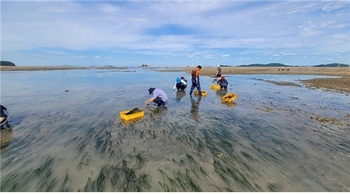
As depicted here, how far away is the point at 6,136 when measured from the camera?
392 inches

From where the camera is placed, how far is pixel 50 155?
8016 millimetres

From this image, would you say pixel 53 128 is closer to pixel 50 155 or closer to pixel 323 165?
pixel 50 155

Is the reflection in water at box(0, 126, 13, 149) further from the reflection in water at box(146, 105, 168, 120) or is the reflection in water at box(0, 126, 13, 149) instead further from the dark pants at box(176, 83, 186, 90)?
the dark pants at box(176, 83, 186, 90)

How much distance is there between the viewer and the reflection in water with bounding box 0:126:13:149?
29.9ft

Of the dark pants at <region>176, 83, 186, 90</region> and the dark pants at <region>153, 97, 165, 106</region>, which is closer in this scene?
the dark pants at <region>153, 97, 165, 106</region>

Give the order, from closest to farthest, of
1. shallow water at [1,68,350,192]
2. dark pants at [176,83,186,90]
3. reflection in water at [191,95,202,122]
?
1. shallow water at [1,68,350,192]
2. reflection in water at [191,95,202,122]
3. dark pants at [176,83,186,90]

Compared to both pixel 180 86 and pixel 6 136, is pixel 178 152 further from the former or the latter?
pixel 180 86

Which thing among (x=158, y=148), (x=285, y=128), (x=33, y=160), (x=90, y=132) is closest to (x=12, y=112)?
(x=90, y=132)

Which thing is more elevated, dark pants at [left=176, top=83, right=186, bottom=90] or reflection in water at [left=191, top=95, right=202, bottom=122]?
dark pants at [left=176, top=83, right=186, bottom=90]

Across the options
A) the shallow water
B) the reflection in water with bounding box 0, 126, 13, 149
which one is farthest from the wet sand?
the reflection in water with bounding box 0, 126, 13, 149

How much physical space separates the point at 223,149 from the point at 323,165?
3.39 m

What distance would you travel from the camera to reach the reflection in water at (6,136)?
9101 mm

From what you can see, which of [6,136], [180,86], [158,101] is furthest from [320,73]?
[6,136]

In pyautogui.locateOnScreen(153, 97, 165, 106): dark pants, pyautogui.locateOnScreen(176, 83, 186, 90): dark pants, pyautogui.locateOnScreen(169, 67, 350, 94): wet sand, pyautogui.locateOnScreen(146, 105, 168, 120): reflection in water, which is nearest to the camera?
pyautogui.locateOnScreen(146, 105, 168, 120): reflection in water
